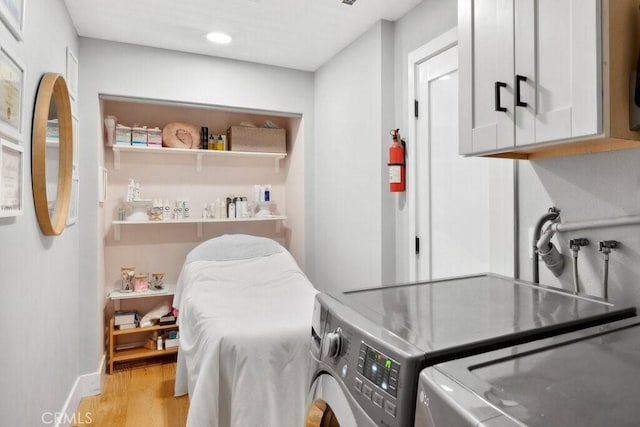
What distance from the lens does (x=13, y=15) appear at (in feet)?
4.63

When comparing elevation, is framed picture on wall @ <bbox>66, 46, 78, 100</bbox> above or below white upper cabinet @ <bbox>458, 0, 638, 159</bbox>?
above

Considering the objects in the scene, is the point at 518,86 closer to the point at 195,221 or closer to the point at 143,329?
the point at 195,221

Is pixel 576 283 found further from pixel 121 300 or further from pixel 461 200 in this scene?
pixel 121 300

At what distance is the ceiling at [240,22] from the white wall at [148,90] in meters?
0.11

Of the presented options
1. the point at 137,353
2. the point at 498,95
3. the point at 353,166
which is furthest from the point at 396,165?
the point at 137,353

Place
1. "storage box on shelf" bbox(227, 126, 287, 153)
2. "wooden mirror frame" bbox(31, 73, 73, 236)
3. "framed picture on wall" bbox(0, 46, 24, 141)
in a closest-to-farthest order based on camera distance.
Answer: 1. "framed picture on wall" bbox(0, 46, 24, 141)
2. "wooden mirror frame" bbox(31, 73, 73, 236)
3. "storage box on shelf" bbox(227, 126, 287, 153)

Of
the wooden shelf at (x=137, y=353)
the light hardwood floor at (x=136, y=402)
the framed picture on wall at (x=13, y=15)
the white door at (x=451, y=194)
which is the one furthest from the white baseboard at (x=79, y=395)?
the white door at (x=451, y=194)

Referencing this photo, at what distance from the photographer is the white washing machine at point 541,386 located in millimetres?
627

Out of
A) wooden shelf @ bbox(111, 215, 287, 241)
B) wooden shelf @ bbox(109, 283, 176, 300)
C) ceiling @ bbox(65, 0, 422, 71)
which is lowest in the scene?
wooden shelf @ bbox(109, 283, 176, 300)

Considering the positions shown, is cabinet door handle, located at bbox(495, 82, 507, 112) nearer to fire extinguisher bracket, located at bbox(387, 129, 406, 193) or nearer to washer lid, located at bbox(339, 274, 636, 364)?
washer lid, located at bbox(339, 274, 636, 364)

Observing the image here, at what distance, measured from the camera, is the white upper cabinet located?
1023mm

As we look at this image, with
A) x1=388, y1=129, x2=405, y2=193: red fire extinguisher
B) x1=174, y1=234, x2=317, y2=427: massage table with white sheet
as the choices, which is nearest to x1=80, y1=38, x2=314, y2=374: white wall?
x1=174, y1=234, x2=317, y2=427: massage table with white sheet

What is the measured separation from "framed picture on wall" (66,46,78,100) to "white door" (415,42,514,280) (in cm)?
218

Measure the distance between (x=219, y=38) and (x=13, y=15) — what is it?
5.24 ft
